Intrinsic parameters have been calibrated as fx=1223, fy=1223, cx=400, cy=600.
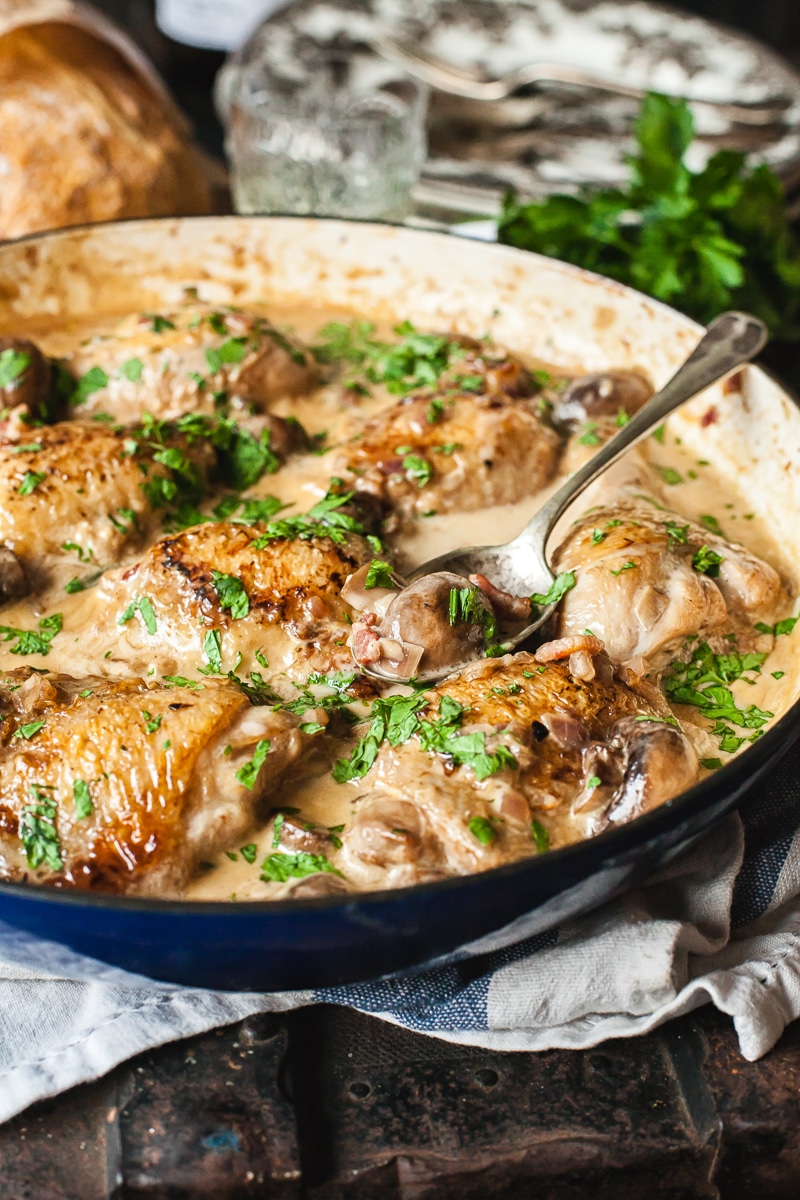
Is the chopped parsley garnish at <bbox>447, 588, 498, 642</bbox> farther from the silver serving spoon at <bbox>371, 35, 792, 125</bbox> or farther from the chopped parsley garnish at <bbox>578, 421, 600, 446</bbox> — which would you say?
the silver serving spoon at <bbox>371, 35, 792, 125</bbox>

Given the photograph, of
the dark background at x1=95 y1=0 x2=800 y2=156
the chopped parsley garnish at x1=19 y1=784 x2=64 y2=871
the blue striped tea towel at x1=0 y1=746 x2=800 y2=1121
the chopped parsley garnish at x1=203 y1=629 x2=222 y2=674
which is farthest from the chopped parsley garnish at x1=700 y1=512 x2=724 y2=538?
the dark background at x1=95 y1=0 x2=800 y2=156

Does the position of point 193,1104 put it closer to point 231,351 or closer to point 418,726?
point 418,726

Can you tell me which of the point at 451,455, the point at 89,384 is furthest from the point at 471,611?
the point at 89,384

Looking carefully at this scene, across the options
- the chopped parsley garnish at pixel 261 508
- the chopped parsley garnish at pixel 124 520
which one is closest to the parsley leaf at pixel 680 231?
the chopped parsley garnish at pixel 261 508

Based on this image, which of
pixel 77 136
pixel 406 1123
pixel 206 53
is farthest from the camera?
pixel 206 53

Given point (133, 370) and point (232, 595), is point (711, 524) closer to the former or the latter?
point (232, 595)
